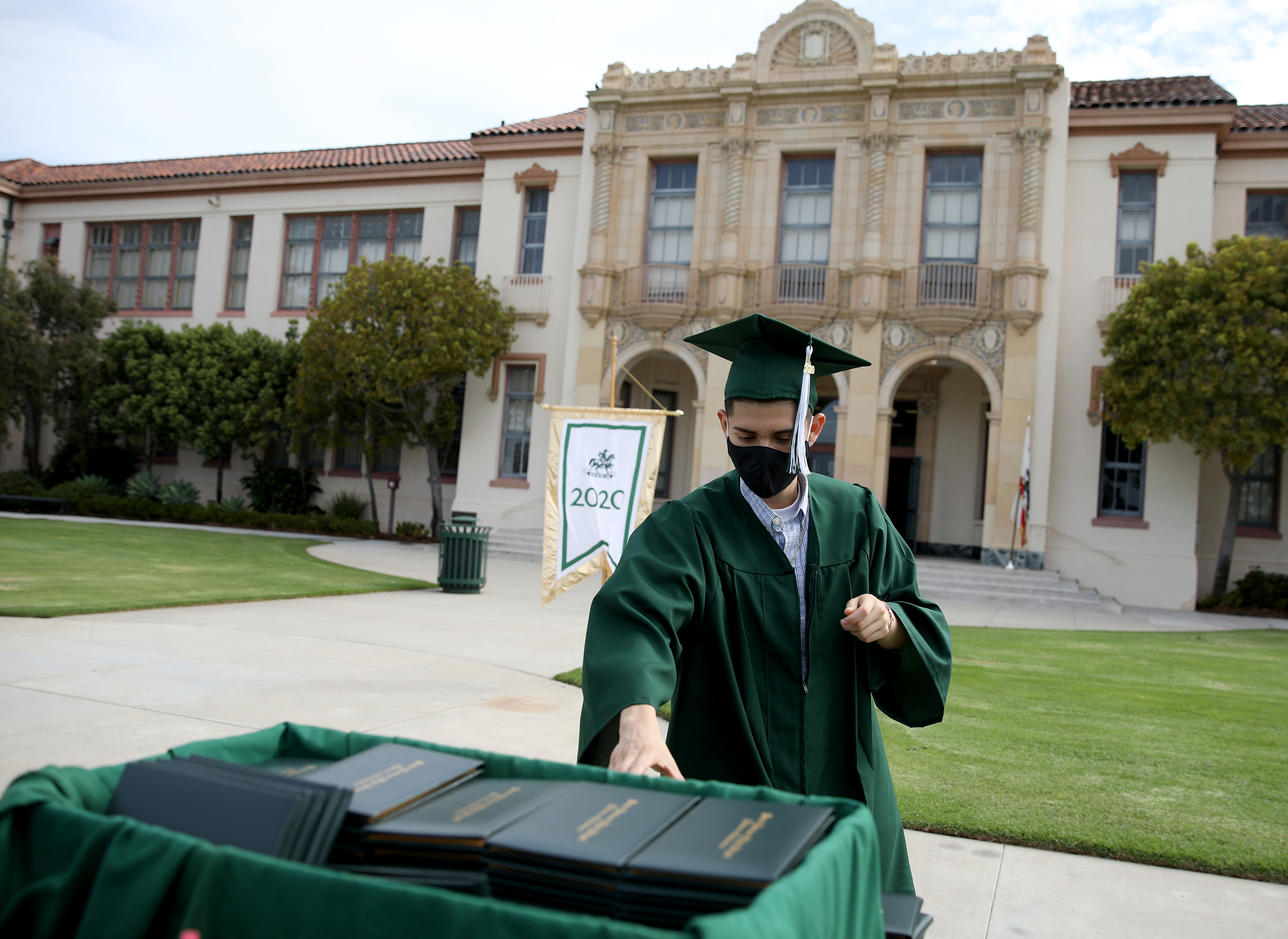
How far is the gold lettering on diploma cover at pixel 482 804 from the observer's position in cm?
140

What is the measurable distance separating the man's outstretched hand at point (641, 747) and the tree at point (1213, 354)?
62.1 ft

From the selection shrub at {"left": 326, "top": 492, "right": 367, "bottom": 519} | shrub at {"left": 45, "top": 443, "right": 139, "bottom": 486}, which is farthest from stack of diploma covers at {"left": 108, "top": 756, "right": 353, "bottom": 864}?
shrub at {"left": 45, "top": 443, "right": 139, "bottom": 486}

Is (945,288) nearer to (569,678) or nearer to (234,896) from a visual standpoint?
(569,678)

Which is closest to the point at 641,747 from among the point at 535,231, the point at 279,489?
the point at 535,231

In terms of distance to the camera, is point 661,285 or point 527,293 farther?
point 527,293

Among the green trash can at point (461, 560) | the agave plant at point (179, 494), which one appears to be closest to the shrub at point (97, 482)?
the agave plant at point (179, 494)

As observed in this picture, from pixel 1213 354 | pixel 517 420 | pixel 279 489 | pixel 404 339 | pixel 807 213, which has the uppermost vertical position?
pixel 807 213

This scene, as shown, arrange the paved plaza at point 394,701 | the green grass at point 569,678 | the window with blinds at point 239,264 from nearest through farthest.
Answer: the paved plaza at point 394,701 < the green grass at point 569,678 < the window with blinds at point 239,264

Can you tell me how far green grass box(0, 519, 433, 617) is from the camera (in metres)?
10.2

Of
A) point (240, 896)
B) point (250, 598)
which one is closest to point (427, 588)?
point (250, 598)

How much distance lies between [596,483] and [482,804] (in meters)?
8.52

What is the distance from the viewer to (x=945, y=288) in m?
21.5

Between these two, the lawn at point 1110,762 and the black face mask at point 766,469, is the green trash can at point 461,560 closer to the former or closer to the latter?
the lawn at point 1110,762

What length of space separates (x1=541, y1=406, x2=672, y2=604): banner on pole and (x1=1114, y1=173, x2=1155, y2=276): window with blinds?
1596cm
